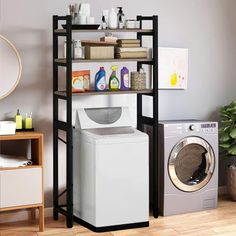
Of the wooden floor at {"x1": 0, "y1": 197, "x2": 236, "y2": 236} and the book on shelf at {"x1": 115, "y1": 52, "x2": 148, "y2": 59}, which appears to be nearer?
the wooden floor at {"x1": 0, "y1": 197, "x2": 236, "y2": 236}

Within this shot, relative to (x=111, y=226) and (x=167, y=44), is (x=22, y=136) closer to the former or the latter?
(x=111, y=226)

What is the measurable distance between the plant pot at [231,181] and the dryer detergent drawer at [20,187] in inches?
68.1

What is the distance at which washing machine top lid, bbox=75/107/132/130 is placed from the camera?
4293 millimetres

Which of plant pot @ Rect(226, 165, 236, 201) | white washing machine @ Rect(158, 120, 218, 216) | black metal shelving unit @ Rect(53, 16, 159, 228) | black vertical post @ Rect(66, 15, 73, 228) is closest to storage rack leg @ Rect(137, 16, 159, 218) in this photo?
black metal shelving unit @ Rect(53, 16, 159, 228)

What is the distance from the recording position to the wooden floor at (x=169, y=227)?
412 centimetres

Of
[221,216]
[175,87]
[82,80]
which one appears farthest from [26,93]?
[221,216]

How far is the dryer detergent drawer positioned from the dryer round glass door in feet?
3.56

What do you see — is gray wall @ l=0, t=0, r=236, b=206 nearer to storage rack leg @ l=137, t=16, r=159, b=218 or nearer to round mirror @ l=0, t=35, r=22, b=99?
round mirror @ l=0, t=35, r=22, b=99

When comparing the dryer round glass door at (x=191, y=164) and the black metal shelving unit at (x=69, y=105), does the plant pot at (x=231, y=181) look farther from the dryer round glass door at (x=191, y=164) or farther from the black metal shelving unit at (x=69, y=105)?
the black metal shelving unit at (x=69, y=105)

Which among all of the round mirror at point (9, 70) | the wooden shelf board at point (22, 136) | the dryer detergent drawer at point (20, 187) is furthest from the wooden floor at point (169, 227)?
the round mirror at point (9, 70)

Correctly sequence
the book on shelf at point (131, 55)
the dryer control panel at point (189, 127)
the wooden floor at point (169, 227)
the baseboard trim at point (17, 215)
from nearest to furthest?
the wooden floor at point (169, 227) → the book on shelf at point (131, 55) → the baseboard trim at point (17, 215) → the dryer control panel at point (189, 127)

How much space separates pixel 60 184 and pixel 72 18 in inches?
52.5

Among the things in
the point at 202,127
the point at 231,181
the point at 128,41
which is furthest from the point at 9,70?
the point at 231,181

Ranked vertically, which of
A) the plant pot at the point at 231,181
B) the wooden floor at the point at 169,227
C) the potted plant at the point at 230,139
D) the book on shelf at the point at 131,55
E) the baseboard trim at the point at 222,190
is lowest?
the wooden floor at the point at 169,227
